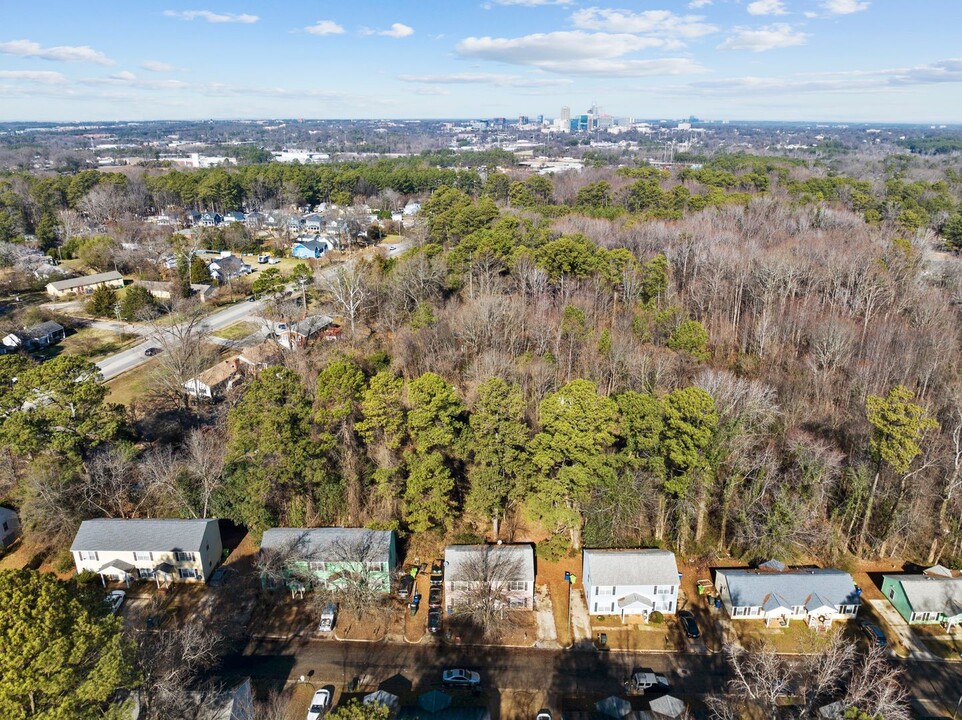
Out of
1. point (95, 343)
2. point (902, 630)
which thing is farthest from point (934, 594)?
point (95, 343)

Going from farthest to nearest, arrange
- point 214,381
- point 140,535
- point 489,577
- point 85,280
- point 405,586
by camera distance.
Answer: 1. point 85,280
2. point 214,381
3. point 140,535
4. point 405,586
5. point 489,577

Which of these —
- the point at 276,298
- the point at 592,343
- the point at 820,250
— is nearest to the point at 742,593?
the point at 592,343

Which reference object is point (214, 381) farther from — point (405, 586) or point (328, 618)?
point (405, 586)

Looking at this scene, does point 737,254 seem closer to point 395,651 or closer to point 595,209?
point 595,209

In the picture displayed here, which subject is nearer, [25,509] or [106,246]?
[25,509]

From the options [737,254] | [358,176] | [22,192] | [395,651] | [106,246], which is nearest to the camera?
[395,651]

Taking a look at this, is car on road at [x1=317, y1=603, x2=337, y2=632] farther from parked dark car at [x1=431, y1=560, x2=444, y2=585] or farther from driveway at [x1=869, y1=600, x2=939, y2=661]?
driveway at [x1=869, y1=600, x2=939, y2=661]
